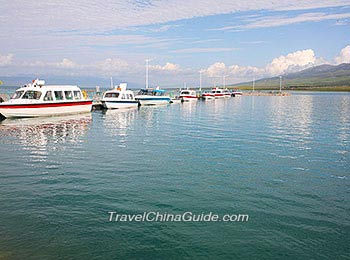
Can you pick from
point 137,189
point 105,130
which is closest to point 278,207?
point 137,189

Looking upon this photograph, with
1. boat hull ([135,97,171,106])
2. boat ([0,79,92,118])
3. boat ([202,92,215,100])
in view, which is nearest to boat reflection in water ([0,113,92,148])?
boat ([0,79,92,118])

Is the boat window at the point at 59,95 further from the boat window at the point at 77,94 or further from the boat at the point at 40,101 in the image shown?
the boat window at the point at 77,94

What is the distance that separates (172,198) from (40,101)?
100 feet

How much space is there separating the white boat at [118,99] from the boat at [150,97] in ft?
28.9

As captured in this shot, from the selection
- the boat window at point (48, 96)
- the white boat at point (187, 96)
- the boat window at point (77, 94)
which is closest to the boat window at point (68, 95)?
the boat window at point (77, 94)

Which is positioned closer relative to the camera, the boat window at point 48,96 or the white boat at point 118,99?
the boat window at point 48,96

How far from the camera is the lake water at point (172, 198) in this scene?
8.57 metres

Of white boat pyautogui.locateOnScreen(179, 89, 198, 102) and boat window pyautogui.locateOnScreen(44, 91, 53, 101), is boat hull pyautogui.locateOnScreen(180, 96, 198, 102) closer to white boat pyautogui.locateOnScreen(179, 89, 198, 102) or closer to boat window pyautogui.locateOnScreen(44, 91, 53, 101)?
white boat pyautogui.locateOnScreen(179, 89, 198, 102)

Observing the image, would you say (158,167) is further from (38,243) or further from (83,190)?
(38,243)

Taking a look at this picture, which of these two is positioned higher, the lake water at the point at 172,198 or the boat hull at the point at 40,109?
the boat hull at the point at 40,109

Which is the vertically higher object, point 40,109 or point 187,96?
point 187,96

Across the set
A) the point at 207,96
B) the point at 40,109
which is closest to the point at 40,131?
the point at 40,109

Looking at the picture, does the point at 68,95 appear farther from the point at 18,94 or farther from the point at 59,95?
the point at 18,94

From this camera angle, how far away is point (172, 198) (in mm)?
12023
